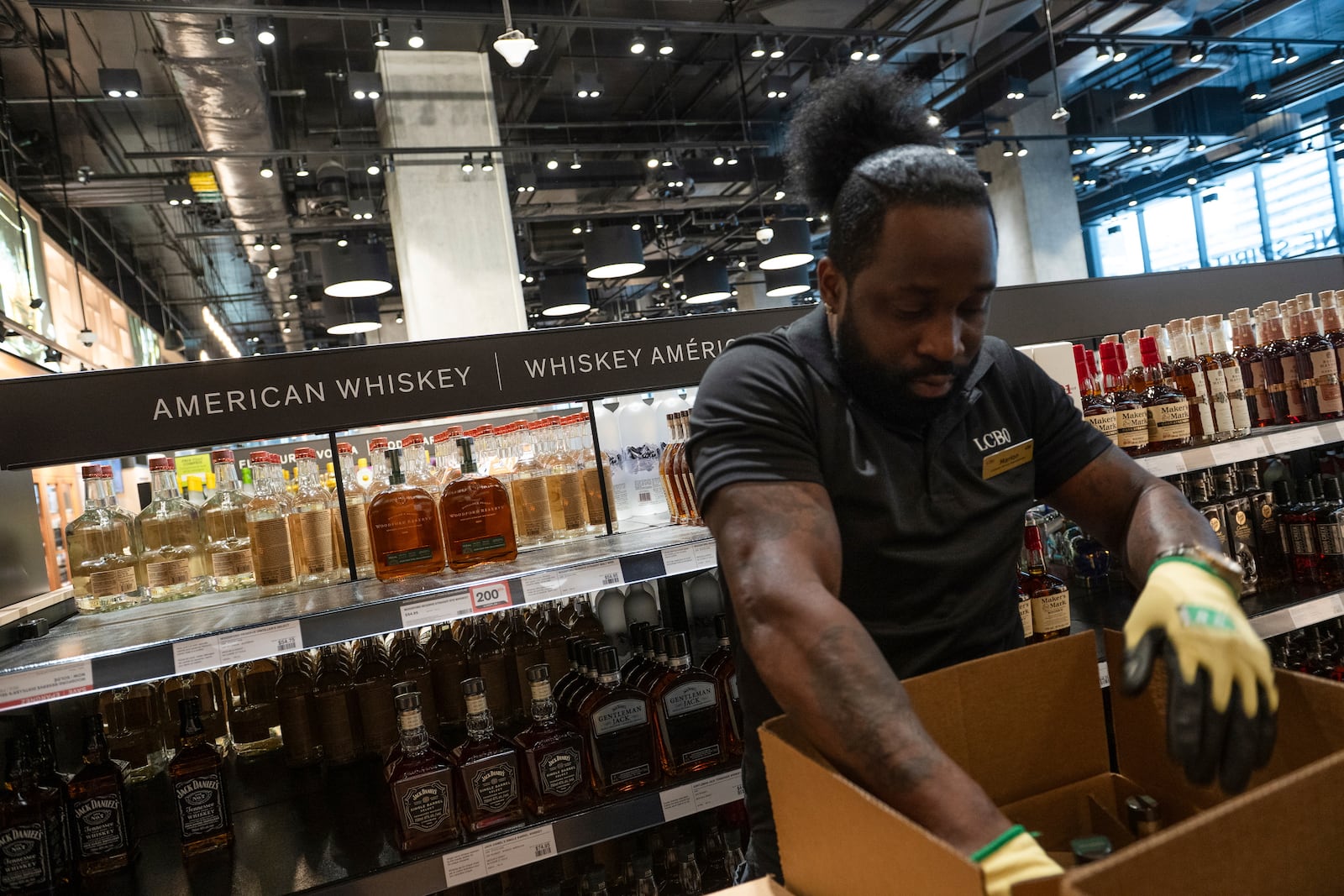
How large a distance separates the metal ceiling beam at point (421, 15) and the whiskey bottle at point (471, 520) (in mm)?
4269

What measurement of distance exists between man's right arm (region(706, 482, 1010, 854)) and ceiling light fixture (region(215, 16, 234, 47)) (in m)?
5.37

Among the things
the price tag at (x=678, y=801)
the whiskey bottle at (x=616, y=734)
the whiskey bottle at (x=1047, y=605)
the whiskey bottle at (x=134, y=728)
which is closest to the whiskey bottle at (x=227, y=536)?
the whiskey bottle at (x=134, y=728)

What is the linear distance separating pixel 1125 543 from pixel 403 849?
1393 mm

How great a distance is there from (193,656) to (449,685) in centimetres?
85

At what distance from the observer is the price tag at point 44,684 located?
4.67 feet

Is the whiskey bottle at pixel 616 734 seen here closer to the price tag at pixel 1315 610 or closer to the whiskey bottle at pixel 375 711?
the whiskey bottle at pixel 375 711

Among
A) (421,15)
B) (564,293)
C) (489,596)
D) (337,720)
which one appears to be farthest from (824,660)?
(564,293)

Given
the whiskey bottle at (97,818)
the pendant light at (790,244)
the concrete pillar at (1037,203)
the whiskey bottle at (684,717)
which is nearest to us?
the whiskey bottle at (97,818)

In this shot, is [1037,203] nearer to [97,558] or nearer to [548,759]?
[548,759]

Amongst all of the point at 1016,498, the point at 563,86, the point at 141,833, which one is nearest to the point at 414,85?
the point at 563,86

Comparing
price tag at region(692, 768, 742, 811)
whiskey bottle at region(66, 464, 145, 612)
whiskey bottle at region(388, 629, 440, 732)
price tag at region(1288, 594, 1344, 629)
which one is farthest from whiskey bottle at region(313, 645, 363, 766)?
price tag at region(1288, 594, 1344, 629)

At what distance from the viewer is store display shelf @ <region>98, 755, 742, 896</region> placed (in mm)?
1677

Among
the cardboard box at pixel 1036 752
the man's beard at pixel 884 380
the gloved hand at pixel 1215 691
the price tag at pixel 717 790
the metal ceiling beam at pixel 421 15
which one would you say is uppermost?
the metal ceiling beam at pixel 421 15

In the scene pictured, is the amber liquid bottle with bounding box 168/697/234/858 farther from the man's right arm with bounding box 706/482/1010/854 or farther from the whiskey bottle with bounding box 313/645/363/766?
the man's right arm with bounding box 706/482/1010/854
